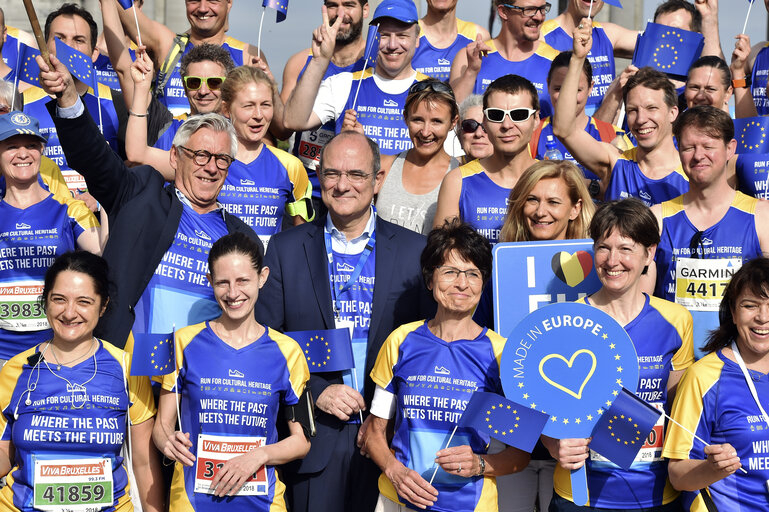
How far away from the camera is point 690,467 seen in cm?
432

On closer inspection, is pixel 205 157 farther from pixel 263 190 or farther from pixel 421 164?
pixel 421 164

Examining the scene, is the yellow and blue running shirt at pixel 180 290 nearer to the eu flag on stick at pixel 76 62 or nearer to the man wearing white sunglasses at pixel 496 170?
the man wearing white sunglasses at pixel 496 170

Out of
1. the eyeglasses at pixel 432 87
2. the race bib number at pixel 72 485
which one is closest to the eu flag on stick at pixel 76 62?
the eyeglasses at pixel 432 87

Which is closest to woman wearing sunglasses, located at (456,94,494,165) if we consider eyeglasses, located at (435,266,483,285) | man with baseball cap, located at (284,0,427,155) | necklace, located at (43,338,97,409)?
man with baseball cap, located at (284,0,427,155)

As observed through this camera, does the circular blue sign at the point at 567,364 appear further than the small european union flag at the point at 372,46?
No

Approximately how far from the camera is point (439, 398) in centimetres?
466

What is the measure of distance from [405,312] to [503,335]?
0.51 metres

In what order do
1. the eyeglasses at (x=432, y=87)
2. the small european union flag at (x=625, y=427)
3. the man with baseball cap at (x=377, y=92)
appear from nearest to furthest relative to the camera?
the small european union flag at (x=625, y=427) → the eyeglasses at (x=432, y=87) → the man with baseball cap at (x=377, y=92)

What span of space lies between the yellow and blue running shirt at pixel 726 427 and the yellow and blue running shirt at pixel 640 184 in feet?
6.02

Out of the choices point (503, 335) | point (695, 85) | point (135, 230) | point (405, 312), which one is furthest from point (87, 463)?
point (695, 85)

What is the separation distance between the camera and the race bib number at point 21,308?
18.3 ft

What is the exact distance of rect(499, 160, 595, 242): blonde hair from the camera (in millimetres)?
5340

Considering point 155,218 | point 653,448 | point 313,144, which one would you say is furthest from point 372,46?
point 653,448

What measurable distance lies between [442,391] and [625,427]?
82cm
